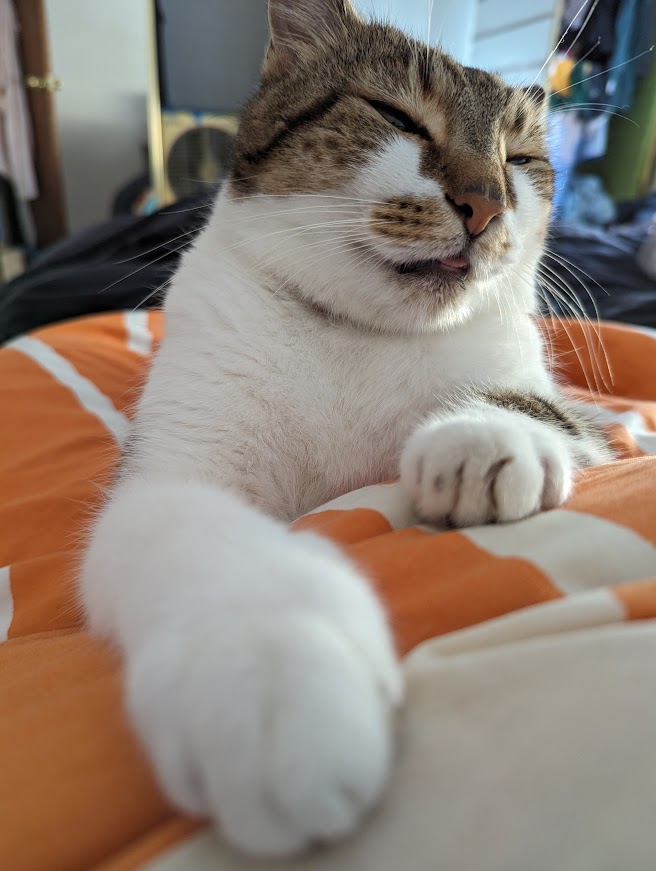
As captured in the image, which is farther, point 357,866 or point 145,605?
point 145,605

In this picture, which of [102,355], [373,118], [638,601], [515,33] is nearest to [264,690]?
[638,601]

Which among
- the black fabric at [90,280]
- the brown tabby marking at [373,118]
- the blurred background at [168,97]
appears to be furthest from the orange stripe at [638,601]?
the blurred background at [168,97]

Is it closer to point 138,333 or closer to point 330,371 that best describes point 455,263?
point 330,371

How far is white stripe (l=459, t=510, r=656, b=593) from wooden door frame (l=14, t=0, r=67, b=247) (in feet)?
15.5

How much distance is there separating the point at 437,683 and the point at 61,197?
4840 mm

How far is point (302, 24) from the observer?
974 millimetres

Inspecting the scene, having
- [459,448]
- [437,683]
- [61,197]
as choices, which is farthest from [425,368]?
[61,197]

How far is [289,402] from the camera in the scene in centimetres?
79

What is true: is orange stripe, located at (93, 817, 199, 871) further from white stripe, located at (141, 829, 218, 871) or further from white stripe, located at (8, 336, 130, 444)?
white stripe, located at (8, 336, 130, 444)

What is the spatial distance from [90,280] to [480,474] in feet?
5.54

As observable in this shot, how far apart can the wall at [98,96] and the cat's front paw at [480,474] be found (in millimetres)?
4793

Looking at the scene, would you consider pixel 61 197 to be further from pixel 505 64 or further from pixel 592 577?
pixel 592 577

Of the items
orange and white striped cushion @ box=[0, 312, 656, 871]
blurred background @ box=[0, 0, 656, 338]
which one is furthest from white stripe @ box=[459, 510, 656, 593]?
blurred background @ box=[0, 0, 656, 338]

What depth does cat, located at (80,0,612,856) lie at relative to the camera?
0.35 metres
